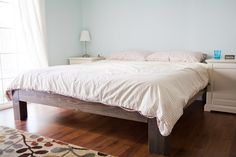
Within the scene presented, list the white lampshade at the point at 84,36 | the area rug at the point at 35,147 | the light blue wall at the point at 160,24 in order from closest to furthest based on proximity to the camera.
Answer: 1. the area rug at the point at 35,147
2. the light blue wall at the point at 160,24
3. the white lampshade at the point at 84,36

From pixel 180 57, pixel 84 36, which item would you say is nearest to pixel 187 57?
pixel 180 57

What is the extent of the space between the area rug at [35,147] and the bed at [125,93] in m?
0.42

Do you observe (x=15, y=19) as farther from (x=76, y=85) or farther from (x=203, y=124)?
(x=203, y=124)

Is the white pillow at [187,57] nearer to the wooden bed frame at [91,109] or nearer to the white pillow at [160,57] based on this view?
the white pillow at [160,57]

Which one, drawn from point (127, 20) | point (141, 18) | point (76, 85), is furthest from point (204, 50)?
point (76, 85)

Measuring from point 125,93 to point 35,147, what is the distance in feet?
3.21

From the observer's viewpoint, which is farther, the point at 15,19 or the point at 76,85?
the point at 15,19

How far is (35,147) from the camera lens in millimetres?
2041

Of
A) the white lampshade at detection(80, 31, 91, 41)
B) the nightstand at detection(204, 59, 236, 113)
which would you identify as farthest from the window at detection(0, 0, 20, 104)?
the nightstand at detection(204, 59, 236, 113)

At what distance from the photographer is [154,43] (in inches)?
160

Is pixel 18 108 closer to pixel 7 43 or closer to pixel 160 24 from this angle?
pixel 7 43

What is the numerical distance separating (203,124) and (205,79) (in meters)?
0.62

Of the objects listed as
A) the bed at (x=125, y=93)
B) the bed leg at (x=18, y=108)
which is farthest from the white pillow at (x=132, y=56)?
the bed leg at (x=18, y=108)

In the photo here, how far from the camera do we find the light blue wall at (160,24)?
3461 millimetres
